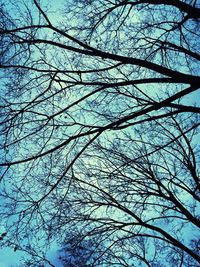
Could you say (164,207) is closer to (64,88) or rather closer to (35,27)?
(64,88)

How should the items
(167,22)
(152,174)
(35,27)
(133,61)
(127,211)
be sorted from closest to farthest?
(133,61) → (35,27) → (167,22) → (127,211) → (152,174)

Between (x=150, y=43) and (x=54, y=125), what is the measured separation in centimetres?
288

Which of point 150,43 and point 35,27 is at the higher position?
point 150,43

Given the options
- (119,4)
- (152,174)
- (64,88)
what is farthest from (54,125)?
(152,174)

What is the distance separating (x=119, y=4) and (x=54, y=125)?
2.80 m

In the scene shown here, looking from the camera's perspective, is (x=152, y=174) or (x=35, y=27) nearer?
(x=35, y=27)

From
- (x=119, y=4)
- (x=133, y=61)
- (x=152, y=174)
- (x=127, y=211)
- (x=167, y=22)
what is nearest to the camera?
(x=133, y=61)

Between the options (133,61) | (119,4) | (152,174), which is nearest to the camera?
(133,61)

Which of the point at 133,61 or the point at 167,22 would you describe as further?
the point at 167,22

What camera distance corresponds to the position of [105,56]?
17.4 feet

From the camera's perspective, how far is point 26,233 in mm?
5918

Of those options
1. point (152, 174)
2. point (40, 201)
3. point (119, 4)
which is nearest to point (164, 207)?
point (152, 174)

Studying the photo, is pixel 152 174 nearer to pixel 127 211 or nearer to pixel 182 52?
pixel 127 211

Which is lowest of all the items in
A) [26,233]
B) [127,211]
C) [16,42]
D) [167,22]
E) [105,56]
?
[26,233]
